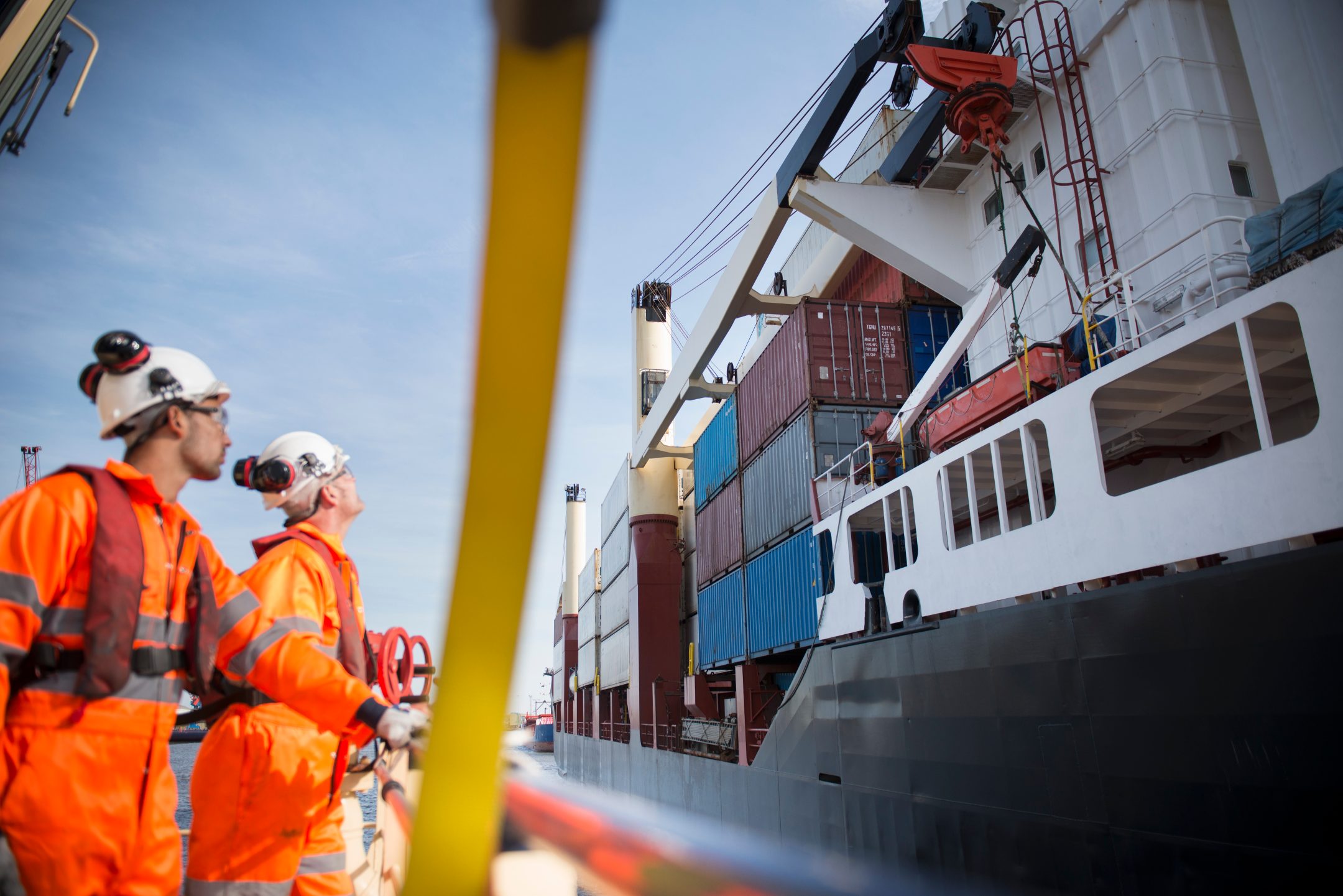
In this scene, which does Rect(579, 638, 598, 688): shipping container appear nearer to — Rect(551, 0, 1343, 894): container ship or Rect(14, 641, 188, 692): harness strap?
Rect(551, 0, 1343, 894): container ship

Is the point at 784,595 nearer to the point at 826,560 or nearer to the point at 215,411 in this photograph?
the point at 826,560

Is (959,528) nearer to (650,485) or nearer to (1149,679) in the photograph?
(1149,679)

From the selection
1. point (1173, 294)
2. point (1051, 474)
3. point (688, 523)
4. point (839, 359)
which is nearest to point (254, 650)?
point (1051, 474)

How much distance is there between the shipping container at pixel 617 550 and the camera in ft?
85.5

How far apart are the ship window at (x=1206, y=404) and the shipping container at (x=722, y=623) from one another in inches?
317

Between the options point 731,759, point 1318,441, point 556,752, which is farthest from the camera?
point 556,752

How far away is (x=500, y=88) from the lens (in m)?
0.52

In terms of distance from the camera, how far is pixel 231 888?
7.28 feet

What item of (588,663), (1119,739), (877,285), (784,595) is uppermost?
(877,285)

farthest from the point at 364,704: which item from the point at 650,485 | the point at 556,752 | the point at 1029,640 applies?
the point at 556,752

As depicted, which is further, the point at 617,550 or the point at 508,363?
the point at 617,550

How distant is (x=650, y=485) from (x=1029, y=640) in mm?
18720

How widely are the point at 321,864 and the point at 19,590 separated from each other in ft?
4.18

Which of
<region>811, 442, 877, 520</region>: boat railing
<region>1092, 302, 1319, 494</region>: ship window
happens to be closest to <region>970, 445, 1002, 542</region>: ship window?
<region>1092, 302, 1319, 494</region>: ship window
